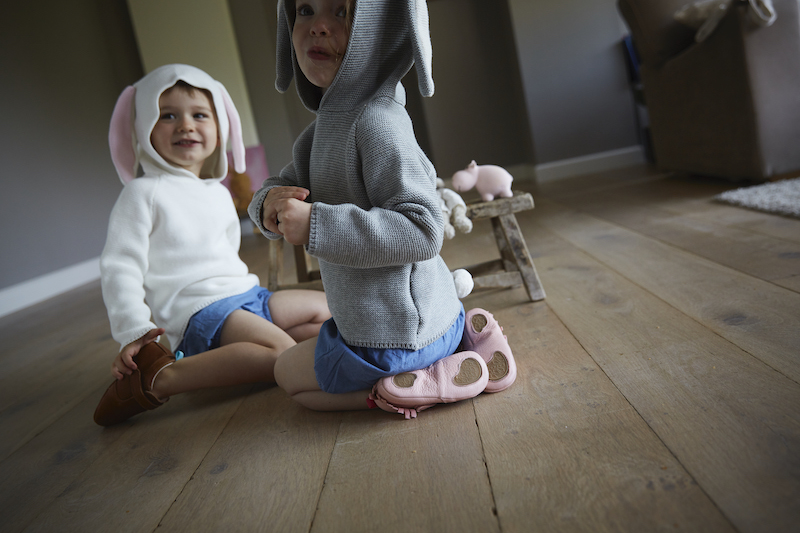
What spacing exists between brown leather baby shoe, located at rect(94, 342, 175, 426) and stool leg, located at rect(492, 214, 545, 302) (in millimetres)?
808

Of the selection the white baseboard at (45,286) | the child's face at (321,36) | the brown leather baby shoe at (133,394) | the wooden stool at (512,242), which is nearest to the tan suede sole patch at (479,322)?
the wooden stool at (512,242)

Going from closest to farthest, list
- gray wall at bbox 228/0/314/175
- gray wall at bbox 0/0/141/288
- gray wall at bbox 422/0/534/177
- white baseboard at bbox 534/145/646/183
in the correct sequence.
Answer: gray wall at bbox 0/0/141/288 < white baseboard at bbox 534/145/646/183 < gray wall at bbox 228/0/314/175 < gray wall at bbox 422/0/534/177

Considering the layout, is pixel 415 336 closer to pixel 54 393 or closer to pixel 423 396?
pixel 423 396

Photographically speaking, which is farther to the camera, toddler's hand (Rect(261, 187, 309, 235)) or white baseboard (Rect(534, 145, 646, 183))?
white baseboard (Rect(534, 145, 646, 183))

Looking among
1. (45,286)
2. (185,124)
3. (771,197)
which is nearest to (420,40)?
(185,124)

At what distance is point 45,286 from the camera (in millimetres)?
2955

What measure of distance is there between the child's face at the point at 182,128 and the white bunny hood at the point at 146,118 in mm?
22

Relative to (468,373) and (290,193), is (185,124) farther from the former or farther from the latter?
(468,373)

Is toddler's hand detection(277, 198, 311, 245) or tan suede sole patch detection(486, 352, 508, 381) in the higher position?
toddler's hand detection(277, 198, 311, 245)

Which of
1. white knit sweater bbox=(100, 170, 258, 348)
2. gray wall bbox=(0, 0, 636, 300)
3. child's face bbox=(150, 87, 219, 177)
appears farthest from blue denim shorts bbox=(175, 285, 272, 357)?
gray wall bbox=(0, 0, 636, 300)

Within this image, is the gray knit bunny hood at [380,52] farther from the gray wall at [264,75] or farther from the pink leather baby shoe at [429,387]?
the gray wall at [264,75]

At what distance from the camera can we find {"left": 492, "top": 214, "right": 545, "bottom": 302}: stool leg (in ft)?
4.51

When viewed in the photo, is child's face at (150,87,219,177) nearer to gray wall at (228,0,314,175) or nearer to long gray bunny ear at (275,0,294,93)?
long gray bunny ear at (275,0,294,93)

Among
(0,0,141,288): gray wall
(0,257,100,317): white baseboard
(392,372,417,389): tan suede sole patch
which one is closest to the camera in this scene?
(392,372,417,389): tan suede sole patch
